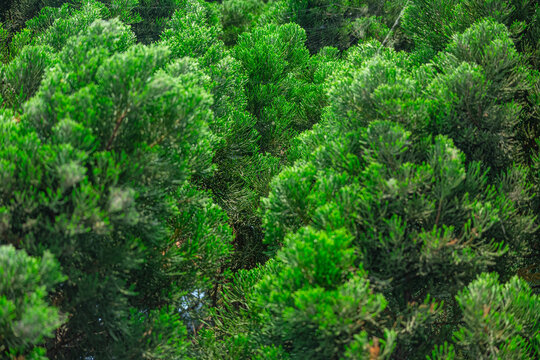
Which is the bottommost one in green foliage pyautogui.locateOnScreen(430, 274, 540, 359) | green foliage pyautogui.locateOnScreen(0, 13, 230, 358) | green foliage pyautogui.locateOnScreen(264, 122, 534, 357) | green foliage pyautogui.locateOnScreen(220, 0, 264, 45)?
green foliage pyautogui.locateOnScreen(430, 274, 540, 359)

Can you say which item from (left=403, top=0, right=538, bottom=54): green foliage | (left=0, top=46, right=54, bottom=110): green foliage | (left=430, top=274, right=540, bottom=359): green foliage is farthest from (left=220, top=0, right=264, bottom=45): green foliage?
(left=430, top=274, right=540, bottom=359): green foliage

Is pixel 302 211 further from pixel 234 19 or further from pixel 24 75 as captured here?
pixel 234 19

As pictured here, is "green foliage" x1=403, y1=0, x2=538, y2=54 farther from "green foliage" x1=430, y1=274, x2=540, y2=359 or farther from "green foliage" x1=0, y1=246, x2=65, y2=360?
"green foliage" x1=0, y1=246, x2=65, y2=360

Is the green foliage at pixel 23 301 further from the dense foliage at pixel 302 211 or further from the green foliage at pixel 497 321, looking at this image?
the green foliage at pixel 497 321

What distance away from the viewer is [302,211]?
4590mm

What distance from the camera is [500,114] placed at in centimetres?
449

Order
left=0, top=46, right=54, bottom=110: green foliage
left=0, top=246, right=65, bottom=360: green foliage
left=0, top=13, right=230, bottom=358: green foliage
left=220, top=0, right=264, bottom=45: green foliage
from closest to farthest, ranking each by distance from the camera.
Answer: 1. left=0, top=246, right=65, bottom=360: green foliage
2. left=0, top=13, right=230, bottom=358: green foliage
3. left=0, top=46, right=54, bottom=110: green foliage
4. left=220, top=0, right=264, bottom=45: green foliage

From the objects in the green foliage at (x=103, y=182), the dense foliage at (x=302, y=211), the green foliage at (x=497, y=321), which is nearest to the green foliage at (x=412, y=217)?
the dense foliage at (x=302, y=211)

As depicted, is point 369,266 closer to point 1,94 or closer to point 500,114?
point 500,114

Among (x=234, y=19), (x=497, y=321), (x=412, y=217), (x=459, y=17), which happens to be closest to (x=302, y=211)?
(x=412, y=217)

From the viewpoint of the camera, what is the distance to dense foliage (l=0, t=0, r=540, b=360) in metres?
3.51

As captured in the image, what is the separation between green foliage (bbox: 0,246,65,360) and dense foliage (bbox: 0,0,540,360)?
14mm

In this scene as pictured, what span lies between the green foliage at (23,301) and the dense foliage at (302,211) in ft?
0.05

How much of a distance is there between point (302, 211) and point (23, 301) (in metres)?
2.55
